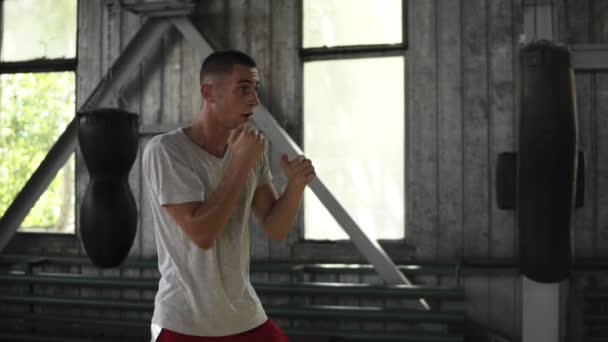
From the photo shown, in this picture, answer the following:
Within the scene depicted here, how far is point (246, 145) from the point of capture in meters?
1.85

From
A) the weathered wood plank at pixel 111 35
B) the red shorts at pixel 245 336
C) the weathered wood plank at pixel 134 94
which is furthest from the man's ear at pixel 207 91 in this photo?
the weathered wood plank at pixel 111 35

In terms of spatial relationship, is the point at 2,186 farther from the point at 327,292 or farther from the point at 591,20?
the point at 591,20

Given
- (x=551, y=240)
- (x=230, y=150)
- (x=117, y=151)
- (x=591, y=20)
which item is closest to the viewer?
(x=230, y=150)

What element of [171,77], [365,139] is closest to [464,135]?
[365,139]

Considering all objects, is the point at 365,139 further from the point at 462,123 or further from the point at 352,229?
the point at 352,229

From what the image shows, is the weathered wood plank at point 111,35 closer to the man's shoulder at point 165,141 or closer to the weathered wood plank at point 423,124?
the weathered wood plank at point 423,124

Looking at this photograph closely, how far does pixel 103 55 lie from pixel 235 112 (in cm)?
393

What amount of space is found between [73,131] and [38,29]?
4.21ft

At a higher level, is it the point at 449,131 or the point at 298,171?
the point at 449,131

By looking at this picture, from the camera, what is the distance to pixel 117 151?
3.58m

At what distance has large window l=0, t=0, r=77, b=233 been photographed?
564cm

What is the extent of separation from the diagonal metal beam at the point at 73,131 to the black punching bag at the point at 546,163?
122 inches

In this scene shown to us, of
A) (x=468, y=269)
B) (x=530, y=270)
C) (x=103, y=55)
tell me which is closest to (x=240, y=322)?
(x=530, y=270)

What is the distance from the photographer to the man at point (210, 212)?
1823 millimetres
